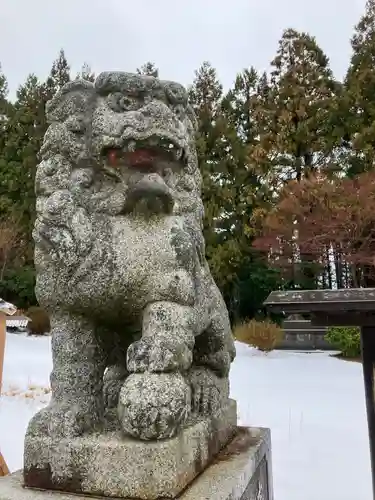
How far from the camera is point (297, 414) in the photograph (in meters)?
5.20

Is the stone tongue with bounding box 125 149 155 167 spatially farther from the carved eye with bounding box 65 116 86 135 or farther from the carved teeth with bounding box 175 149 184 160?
the carved eye with bounding box 65 116 86 135

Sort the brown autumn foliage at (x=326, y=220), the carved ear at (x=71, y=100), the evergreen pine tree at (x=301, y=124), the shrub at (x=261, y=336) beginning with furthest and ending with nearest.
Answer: the evergreen pine tree at (x=301, y=124) → the brown autumn foliage at (x=326, y=220) → the shrub at (x=261, y=336) → the carved ear at (x=71, y=100)

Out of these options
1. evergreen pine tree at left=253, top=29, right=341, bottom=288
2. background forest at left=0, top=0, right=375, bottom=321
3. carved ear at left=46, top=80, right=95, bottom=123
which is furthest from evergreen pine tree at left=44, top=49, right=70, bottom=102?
carved ear at left=46, top=80, right=95, bottom=123

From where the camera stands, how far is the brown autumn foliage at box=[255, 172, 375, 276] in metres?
10.5

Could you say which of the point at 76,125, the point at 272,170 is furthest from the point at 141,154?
the point at 272,170

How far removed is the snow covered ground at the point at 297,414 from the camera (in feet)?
12.0

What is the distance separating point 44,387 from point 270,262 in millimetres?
8100

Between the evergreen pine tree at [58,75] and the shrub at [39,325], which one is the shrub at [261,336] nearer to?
the shrub at [39,325]

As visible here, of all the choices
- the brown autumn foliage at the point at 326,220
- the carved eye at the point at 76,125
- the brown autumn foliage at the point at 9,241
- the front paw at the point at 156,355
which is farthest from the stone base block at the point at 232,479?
the brown autumn foliage at the point at 9,241

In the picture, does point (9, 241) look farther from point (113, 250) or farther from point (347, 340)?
point (113, 250)

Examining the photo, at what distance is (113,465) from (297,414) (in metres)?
4.34

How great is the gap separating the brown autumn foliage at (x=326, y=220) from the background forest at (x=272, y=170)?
0.07 m

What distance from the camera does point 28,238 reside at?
15703mm

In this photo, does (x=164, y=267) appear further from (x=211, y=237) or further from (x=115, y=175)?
(x=211, y=237)
